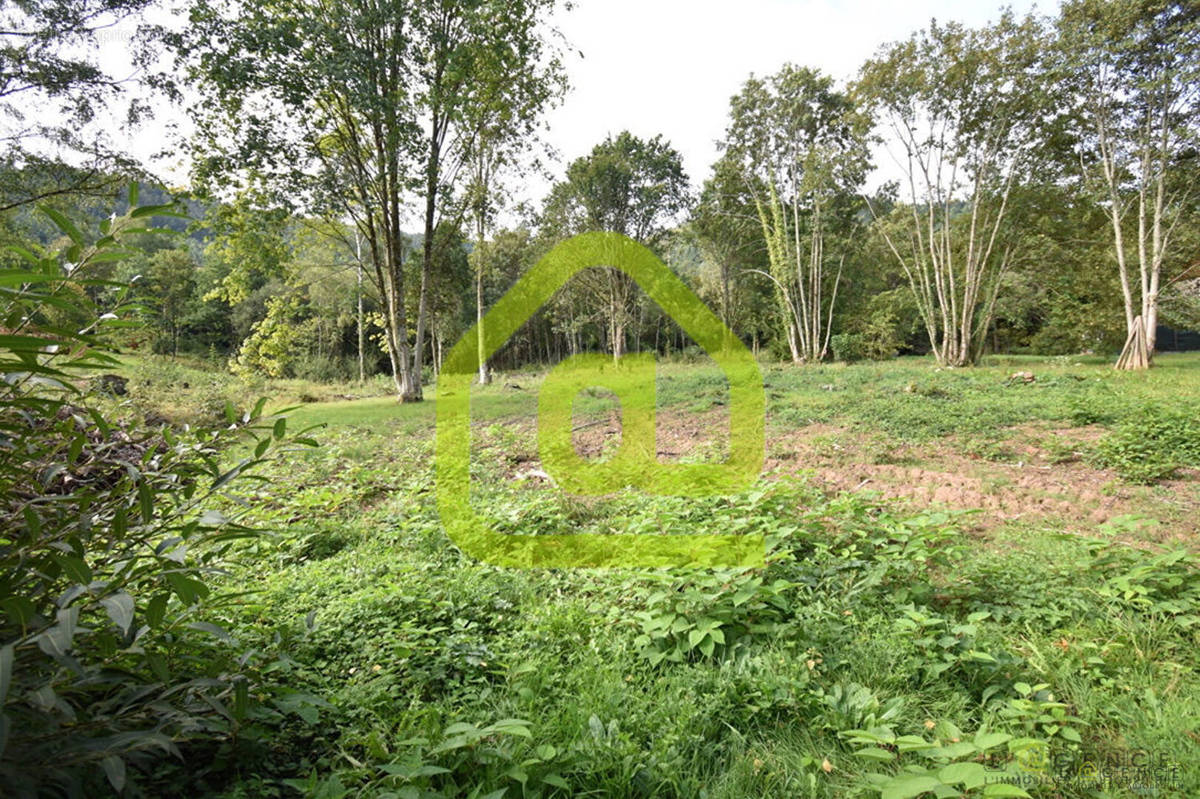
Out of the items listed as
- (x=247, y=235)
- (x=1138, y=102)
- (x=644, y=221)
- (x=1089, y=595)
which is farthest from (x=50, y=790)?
(x=644, y=221)

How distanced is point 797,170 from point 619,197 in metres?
8.34

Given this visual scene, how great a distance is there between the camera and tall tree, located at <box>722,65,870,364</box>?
1762 cm

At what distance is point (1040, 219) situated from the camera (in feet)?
45.7

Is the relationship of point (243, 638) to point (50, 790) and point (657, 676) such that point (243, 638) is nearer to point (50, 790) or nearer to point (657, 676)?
point (50, 790)

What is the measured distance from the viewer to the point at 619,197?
23.9 m

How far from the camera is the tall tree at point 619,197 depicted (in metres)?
23.2

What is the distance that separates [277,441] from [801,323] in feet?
71.0

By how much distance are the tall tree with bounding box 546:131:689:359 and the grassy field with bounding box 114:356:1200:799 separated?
746 inches

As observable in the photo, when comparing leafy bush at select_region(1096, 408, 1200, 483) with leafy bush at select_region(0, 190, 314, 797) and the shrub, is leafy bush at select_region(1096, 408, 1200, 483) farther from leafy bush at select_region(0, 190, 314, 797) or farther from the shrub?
the shrub

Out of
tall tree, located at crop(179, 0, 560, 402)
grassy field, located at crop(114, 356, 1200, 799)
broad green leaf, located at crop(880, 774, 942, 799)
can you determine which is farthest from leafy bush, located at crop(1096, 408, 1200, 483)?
tall tree, located at crop(179, 0, 560, 402)

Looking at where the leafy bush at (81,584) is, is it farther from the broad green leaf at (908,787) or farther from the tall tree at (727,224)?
the tall tree at (727,224)

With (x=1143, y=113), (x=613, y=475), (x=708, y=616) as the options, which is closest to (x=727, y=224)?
(x=1143, y=113)

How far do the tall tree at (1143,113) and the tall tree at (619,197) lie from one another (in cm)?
1526

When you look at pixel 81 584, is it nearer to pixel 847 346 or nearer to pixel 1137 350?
pixel 1137 350
